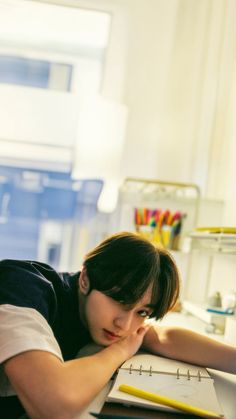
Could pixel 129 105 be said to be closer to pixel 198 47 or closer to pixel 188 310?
pixel 198 47

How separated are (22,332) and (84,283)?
0.24 m

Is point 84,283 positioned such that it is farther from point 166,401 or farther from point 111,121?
point 111,121

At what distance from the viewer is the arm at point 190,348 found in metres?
0.94

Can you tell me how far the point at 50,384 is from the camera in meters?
0.63

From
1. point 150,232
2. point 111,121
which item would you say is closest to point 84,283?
point 150,232

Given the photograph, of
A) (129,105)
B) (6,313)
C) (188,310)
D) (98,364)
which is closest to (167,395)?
(98,364)

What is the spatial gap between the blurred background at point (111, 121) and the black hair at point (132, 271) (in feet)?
3.11

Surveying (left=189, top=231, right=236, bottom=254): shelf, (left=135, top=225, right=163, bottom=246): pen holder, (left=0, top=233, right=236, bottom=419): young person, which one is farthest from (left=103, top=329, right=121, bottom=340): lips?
(left=135, top=225, right=163, bottom=246): pen holder

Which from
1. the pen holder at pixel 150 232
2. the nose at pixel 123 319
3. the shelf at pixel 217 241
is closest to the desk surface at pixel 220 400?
the nose at pixel 123 319

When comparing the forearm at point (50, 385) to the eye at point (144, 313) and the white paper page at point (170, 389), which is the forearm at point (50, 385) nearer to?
the white paper page at point (170, 389)

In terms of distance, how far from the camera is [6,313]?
69 centimetres

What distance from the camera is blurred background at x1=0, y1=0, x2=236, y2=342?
6.29ft

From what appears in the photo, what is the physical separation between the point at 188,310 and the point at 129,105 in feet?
3.22

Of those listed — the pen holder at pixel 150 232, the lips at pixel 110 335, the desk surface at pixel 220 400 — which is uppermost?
the pen holder at pixel 150 232
